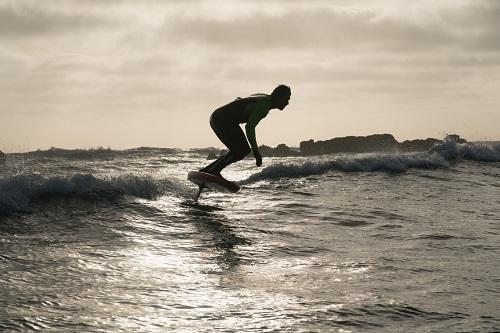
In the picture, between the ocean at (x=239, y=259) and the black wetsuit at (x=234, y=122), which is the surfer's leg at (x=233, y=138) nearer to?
the black wetsuit at (x=234, y=122)

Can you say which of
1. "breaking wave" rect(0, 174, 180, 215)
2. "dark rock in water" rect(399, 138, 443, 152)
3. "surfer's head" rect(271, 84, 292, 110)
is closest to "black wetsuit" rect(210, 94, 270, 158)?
"surfer's head" rect(271, 84, 292, 110)

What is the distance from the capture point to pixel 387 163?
16.7m

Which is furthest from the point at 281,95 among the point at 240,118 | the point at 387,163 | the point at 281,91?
the point at 387,163

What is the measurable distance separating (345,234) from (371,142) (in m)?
66.6

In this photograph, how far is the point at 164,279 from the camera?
211 inches

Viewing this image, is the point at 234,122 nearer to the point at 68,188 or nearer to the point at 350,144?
the point at 68,188

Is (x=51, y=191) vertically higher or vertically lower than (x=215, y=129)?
lower

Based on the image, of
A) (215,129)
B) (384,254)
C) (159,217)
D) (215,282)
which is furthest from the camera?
(215,129)

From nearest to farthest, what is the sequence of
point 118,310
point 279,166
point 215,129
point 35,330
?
point 35,330, point 118,310, point 215,129, point 279,166

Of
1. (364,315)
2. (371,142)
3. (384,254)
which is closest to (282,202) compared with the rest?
(384,254)

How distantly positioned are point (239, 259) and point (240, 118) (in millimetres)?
4230

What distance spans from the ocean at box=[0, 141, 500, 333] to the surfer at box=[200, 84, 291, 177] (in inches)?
39.4

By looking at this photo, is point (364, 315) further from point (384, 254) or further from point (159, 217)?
point (159, 217)

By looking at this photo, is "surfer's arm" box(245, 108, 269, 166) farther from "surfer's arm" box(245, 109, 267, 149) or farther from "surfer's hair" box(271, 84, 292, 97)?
"surfer's hair" box(271, 84, 292, 97)
